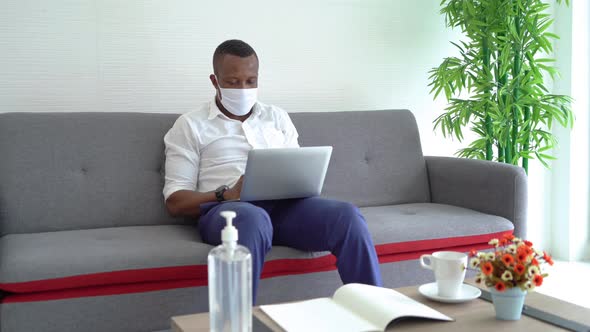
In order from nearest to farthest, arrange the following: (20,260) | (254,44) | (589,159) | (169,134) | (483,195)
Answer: (20,260) < (169,134) < (483,195) < (254,44) < (589,159)

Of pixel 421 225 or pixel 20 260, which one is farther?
pixel 421 225

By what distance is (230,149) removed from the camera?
236 centimetres

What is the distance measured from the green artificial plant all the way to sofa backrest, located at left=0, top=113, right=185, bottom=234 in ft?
4.86

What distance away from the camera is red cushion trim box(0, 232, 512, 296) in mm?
1778

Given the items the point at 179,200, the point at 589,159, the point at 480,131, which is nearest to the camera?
the point at 179,200

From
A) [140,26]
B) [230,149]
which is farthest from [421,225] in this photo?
[140,26]

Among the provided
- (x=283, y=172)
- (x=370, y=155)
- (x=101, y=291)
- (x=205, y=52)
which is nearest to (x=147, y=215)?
(x=101, y=291)

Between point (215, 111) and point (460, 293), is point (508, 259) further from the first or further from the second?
point (215, 111)

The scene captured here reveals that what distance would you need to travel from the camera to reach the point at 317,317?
4.23ft

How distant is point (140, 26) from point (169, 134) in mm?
648

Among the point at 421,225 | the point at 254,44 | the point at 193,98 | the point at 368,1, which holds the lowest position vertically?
the point at 421,225

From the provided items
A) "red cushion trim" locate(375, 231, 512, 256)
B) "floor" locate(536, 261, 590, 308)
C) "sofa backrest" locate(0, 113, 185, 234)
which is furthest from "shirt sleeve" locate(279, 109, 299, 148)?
"floor" locate(536, 261, 590, 308)

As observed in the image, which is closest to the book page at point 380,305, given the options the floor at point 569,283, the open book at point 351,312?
the open book at point 351,312

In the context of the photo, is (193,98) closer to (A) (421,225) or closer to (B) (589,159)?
(A) (421,225)
